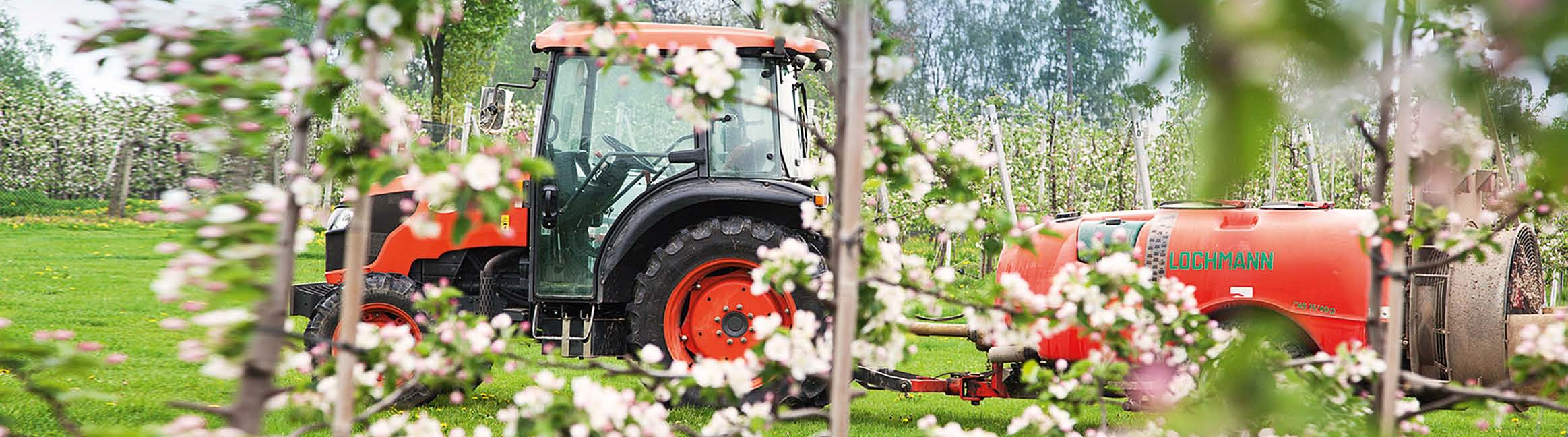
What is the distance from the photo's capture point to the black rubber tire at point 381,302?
17.9 feet

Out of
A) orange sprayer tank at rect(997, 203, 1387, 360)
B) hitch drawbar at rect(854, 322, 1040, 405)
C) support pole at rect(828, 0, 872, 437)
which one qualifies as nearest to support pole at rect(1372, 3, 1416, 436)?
support pole at rect(828, 0, 872, 437)

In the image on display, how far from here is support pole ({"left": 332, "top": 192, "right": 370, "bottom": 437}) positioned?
5.01ft

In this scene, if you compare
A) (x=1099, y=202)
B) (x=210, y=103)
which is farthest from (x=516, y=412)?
(x=1099, y=202)

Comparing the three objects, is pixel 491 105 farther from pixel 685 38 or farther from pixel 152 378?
pixel 152 378

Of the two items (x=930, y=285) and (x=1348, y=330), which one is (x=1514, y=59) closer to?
(x=930, y=285)

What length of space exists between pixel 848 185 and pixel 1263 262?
341cm

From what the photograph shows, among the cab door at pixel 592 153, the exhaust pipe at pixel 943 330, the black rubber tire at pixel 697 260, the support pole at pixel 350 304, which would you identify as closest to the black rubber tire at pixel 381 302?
the cab door at pixel 592 153

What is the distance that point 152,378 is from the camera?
658 cm

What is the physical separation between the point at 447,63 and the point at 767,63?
15431 mm

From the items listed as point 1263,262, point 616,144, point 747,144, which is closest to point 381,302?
point 616,144

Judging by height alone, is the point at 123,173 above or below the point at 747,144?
above

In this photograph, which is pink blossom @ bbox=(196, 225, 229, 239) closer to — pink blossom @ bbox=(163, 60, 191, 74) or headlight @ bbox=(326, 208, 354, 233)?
pink blossom @ bbox=(163, 60, 191, 74)

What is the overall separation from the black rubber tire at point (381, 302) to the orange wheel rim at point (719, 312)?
114cm

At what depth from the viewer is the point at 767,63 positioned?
543 cm
